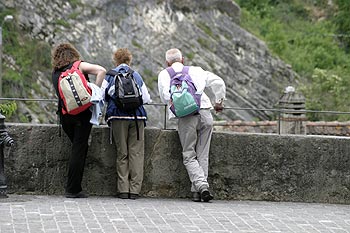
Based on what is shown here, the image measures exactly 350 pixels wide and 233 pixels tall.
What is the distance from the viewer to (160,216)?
975 cm

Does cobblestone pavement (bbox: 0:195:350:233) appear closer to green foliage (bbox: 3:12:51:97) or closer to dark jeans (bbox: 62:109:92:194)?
dark jeans (bbox: 62:109:92:194)

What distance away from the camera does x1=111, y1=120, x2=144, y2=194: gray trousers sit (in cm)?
1091

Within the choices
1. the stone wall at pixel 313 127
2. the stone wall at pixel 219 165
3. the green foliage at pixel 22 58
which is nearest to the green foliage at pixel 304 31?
the green foliage at pixel 22 58

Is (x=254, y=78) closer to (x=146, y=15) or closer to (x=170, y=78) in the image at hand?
(x=146, y=15)

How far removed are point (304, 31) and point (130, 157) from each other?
130ft

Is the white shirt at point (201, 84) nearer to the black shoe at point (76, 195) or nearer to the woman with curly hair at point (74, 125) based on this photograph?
the woman with curly hair at point (74, 125)

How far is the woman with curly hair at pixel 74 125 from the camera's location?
1070 cm

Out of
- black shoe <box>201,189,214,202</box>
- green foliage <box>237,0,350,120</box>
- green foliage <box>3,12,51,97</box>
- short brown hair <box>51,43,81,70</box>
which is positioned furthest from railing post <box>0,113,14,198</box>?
green foliage <box>237,0,350,120</box>

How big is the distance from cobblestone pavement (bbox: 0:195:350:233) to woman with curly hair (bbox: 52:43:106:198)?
243mm

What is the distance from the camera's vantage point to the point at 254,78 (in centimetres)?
4403

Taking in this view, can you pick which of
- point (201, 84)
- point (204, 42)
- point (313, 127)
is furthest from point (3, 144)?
point (204, 42)

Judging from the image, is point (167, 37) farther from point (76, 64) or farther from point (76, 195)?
point (76, 195)

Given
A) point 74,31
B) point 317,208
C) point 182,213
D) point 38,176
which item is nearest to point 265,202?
point 317,208

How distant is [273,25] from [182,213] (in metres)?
38.9
